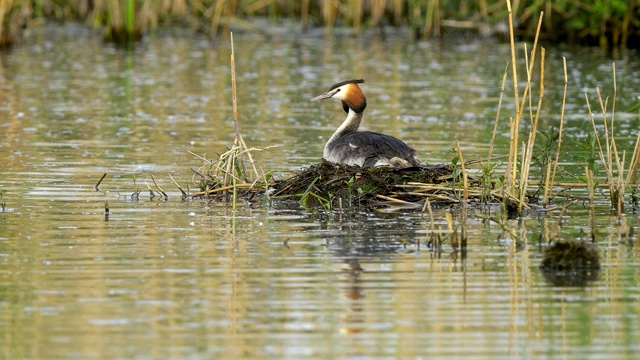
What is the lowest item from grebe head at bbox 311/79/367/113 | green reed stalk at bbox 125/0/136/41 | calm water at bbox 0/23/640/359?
calm water at bbox 0/23/640/359

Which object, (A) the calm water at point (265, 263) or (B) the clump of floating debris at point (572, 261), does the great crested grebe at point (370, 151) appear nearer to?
(A) the calm water at point (265, 263)

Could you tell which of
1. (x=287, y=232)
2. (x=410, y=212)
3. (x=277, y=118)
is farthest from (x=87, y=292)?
(x=277, y=118)

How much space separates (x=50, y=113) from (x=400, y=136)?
5.23 metres

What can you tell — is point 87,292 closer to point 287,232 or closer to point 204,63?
point 287,232

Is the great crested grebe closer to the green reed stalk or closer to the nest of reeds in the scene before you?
the nest of reeds

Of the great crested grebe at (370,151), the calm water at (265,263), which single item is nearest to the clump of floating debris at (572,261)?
the calm water at (265,263)

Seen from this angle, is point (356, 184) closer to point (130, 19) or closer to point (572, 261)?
point (572, 261)

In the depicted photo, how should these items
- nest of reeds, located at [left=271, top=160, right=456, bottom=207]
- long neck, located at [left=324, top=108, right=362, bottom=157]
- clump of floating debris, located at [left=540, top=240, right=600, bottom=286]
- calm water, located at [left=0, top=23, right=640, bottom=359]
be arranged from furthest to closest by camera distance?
long neck, located at [left=324, top=108, right=362, bottom=157]
nest of reeds, located at [left=271, top=160, right=456, bottom=207]
clump of floating debris, located at [left=540, top=240, right=600, bottom=286]
calm water, located at [left=0, top=23, right=640, bottom=359]

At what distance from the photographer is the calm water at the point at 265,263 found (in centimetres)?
599

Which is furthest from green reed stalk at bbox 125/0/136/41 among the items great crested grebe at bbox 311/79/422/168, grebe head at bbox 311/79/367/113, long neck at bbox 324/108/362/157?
great crested grebe at bbox 311/79/422/168

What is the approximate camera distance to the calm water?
19.6ft

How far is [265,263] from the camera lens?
7.71 meters

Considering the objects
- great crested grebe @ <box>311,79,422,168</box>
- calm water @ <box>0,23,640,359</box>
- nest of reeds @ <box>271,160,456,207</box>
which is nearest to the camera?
calm water @ <box>0,23,640,359</box>

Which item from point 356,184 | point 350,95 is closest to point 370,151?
point 356,184
